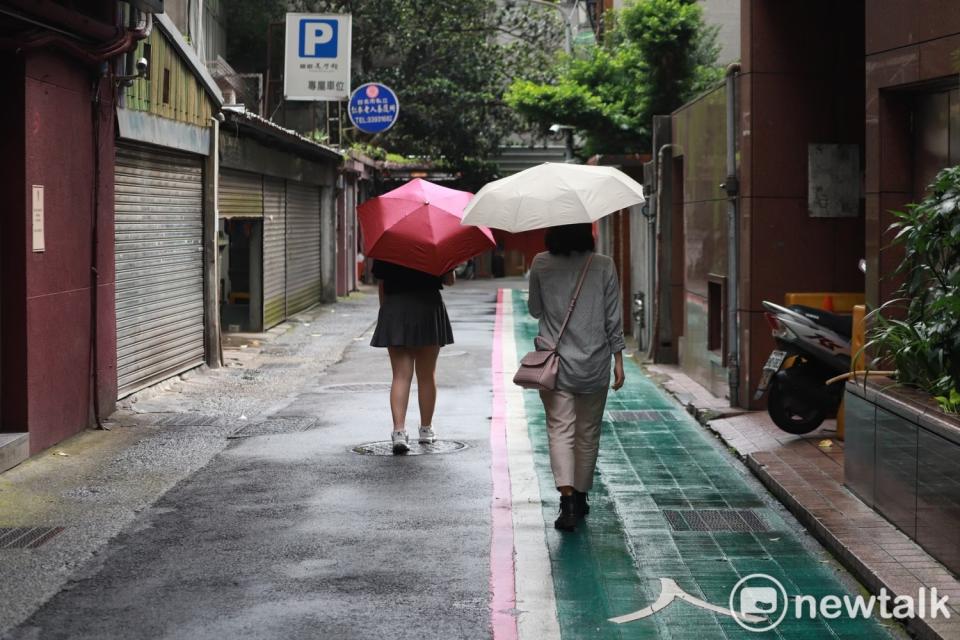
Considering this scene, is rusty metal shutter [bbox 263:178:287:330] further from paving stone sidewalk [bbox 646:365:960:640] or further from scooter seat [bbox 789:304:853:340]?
scooter seat [bbox 789:304:853:340]

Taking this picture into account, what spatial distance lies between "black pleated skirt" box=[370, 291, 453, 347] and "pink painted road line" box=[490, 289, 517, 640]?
1.02 meters

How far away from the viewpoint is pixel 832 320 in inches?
390

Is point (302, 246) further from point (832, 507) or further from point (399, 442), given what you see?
point (832, 507)

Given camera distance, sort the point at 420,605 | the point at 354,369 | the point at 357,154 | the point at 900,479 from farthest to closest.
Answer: the point at 357,154
the point at 354,369
the point at 900,479
the point at 420,605

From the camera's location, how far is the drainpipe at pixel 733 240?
11.8 m

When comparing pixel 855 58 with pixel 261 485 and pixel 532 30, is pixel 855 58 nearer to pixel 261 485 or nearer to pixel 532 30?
pixel 261 485

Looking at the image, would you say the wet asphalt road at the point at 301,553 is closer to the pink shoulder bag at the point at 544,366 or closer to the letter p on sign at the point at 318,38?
the pink shoulder bag at the point at 544,366

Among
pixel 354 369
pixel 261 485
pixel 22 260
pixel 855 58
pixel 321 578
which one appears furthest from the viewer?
pixel 354 369

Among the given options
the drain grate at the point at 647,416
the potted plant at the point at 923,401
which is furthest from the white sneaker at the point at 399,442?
the potted plant at the point at 923,401

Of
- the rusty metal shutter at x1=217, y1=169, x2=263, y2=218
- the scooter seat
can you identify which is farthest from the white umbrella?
the rusty metal shutter at x1=217, y1=169, x2=263, y2=218

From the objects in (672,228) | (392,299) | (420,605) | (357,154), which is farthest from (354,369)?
(357,154)

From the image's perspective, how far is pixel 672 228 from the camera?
16.6 m

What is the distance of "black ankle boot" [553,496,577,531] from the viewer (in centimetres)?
719

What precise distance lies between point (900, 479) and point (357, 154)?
25771mm
